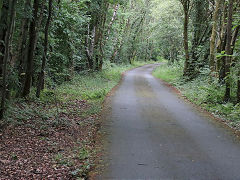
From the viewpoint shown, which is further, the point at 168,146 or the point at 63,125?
the point at 63,125

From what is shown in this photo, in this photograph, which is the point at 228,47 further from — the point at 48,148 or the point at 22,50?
the point at 22,50

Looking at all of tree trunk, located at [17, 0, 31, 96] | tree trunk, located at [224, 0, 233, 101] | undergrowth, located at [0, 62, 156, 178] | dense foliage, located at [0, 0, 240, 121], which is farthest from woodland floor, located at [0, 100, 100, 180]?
tree trunk, located at [224, 0, 233, 101]

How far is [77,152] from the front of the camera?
6.21m

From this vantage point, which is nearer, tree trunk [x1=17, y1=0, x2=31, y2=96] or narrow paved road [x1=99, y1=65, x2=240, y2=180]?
narrow paved road [x1=99, y1=65, x2=240, y2=180]

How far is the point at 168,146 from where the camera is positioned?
682cm

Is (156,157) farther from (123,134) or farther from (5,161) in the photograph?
(5,161)

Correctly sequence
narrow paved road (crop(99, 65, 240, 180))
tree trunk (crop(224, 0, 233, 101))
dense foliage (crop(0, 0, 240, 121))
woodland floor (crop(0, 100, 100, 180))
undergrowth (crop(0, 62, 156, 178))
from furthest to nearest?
tree trunk (crop(224, 0, 233, 101)) → dense foliage (crop(0, 0, 240, 121)) → undergrowth (crop(0, 62, 156, 178)) → narrow paved road (crop(99, 65, 240, 180)) → woodland floor (crop(0, 100, 100, 180))

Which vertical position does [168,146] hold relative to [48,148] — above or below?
below

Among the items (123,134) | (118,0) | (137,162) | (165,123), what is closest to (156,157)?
(137,162)

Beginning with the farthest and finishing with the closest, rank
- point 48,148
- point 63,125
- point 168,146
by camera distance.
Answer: point 63,125
point 168,146
point 48,148

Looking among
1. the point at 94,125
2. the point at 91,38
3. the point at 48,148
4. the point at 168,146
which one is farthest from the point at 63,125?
the point at 91,38

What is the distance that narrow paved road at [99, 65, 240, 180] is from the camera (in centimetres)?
525

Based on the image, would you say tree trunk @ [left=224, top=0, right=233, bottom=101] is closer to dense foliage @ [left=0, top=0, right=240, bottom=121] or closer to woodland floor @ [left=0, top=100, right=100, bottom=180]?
dense foliage @ [left=0, top=0, right=240, bottom=121]

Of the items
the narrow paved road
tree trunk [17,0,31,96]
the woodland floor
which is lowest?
the narrow paved road
